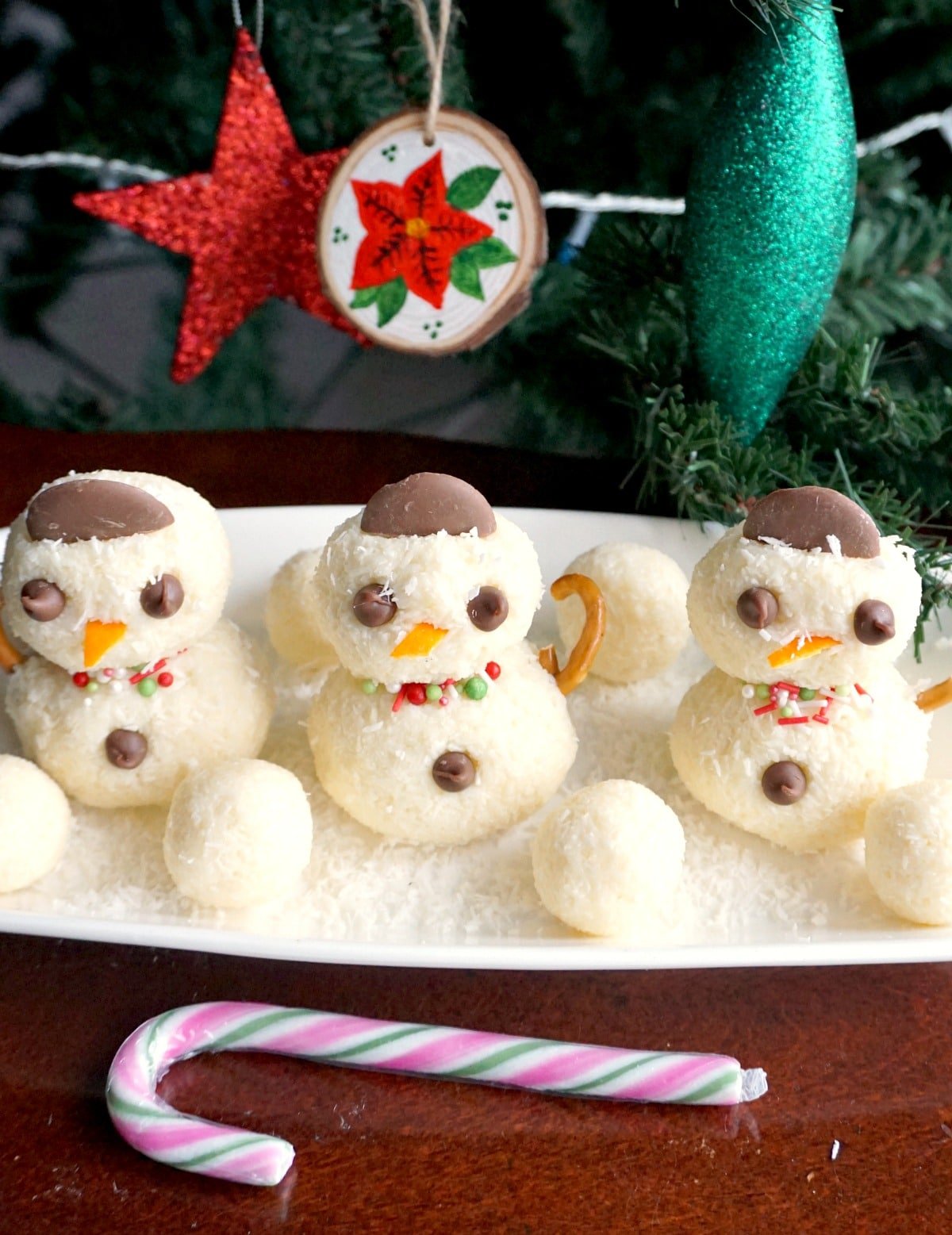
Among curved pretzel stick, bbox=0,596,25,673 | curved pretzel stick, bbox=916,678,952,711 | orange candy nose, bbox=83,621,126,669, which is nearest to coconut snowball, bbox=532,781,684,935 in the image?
curved pretzel stick, bbox=916,678,952,711

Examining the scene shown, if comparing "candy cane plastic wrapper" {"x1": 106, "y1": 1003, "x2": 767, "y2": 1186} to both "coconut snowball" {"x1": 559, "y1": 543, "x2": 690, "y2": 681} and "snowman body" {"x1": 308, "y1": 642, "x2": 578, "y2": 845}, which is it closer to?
"snowman body" {"x1": 308, "y1": 642, "x2": 578, "y2": 845}

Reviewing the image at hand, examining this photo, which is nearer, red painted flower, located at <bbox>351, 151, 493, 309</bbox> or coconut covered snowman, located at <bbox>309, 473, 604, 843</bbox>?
coconut covered snowman, located at <bbox>309, 473, 604, 843</bbox>

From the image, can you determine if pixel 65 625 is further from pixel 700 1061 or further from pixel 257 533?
pixel 700 1061

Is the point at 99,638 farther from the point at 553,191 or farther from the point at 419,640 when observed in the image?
the point at 553,191

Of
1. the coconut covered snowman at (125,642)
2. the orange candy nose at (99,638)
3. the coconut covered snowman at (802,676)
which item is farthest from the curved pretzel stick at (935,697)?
the orange candy nose at (99,638)

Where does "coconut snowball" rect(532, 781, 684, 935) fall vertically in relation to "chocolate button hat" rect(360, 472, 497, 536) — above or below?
below

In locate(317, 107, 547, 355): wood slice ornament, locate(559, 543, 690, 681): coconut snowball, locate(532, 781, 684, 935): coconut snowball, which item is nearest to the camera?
locate(532, 781, 684, 935): coconut snowball
